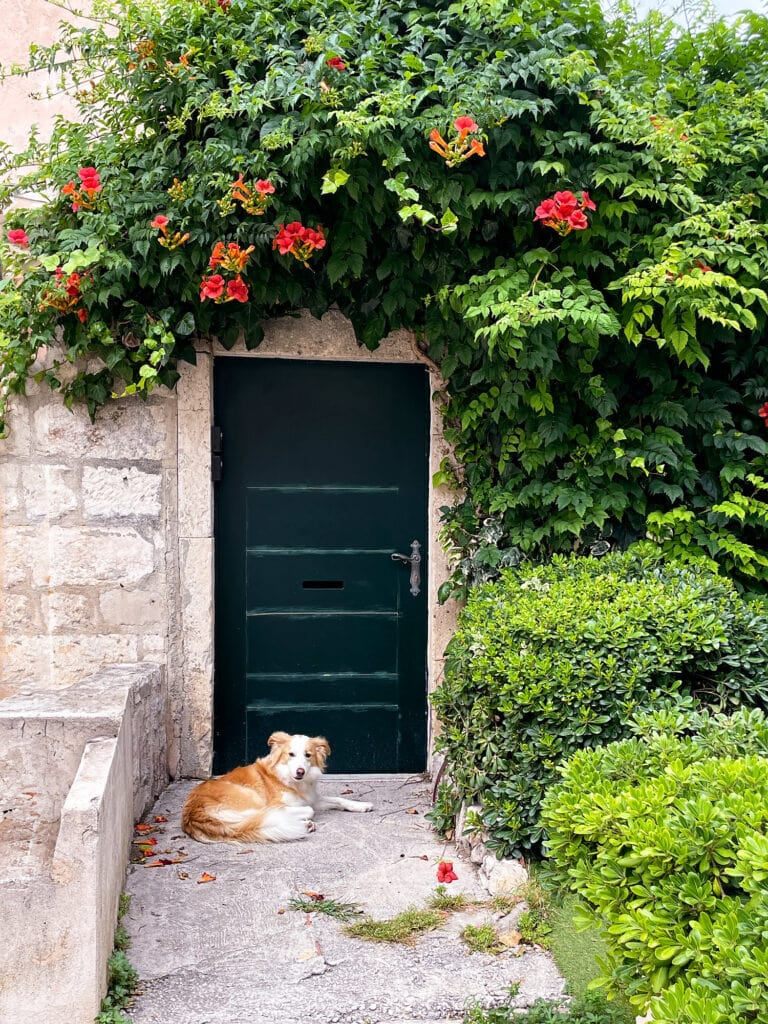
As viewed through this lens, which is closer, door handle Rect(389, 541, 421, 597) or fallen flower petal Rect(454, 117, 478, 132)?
fallen flower petal Rect(454, 117, 478, 132)

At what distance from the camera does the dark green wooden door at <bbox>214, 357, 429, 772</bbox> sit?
482 cm

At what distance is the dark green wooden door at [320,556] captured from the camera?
15.8ft

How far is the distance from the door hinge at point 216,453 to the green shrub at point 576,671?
1650mm

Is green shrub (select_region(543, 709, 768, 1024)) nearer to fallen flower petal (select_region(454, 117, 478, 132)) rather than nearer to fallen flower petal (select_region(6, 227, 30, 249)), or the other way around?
fallen flower petal (select_region(454, 117, 478, 132))

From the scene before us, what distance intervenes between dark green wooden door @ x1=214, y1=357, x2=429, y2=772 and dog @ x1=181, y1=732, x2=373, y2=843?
2.11 ft

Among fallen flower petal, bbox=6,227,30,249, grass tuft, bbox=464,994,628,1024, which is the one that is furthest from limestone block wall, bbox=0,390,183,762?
grass tuft, bbox=464,994,628,1024

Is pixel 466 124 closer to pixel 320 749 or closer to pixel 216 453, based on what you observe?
pixel 216 453

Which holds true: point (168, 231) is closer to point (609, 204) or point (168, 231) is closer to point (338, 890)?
point (609, 204)

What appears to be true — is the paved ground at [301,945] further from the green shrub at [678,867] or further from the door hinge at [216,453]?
the door hinge at [216,453]

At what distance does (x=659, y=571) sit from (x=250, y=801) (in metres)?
2.04

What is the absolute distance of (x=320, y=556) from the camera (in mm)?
4855

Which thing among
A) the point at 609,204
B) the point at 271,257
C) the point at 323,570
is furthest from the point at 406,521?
the point at 609,204

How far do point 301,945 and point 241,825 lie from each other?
940 mm

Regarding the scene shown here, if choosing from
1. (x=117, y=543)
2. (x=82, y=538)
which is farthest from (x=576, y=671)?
(x=82, y=538)
